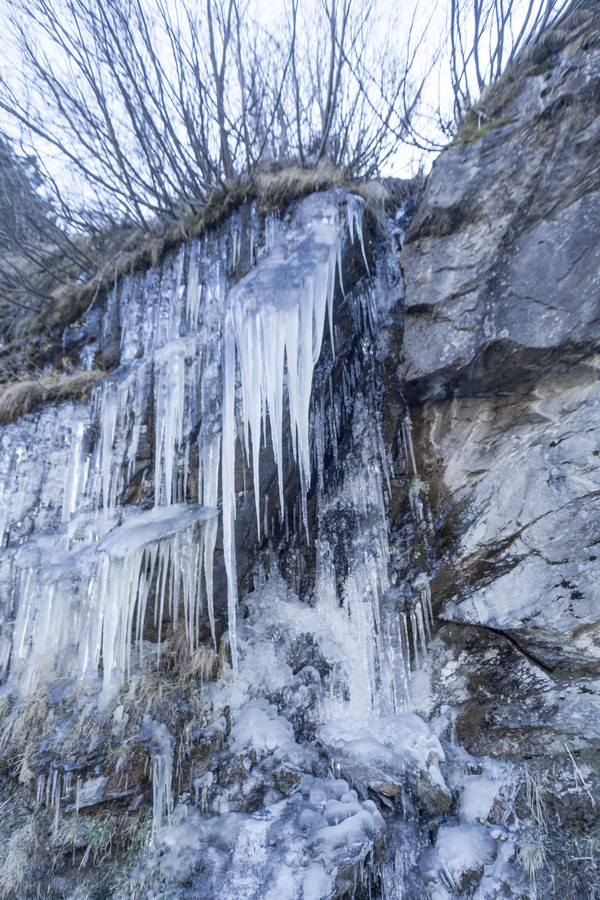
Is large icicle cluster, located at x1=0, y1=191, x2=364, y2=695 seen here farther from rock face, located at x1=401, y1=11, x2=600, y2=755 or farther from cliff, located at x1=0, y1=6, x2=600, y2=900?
rock face, located at x1=401, y1=11, x2=600, y2=755

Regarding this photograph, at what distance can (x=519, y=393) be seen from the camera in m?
3.91

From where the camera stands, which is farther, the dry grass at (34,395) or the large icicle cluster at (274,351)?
the dry grass at (34,395)

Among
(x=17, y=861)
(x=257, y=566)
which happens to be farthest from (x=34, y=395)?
(x=17, y=861)

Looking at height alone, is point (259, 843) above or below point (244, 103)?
below

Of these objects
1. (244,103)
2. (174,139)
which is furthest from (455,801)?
(244,103)

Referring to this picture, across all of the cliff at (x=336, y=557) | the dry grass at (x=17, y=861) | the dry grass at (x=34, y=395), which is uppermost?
the dry grass at (x=34, y=395)

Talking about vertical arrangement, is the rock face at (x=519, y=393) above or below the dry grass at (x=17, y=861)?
above

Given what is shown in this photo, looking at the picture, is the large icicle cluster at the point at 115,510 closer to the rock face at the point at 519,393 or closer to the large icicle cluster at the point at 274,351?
the large icicle cluster at the point at 274,351

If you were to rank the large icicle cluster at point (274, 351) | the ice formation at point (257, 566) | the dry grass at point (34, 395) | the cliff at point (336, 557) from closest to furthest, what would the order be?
1. the cliff at point (336, 557)
2. the ice formation at point (257, 566)
3. the large icicle cluster at point (274, 351)
4. the dry grass at point (34, 395)

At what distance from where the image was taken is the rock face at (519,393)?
11.0 ft

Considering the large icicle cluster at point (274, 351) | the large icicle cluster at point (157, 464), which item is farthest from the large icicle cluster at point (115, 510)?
the large icicle cluster at point (274, 351)

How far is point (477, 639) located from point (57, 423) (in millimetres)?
4915

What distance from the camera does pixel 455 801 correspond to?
3436 mm

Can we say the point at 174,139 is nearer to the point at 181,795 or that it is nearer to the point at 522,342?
the point at 522,342
